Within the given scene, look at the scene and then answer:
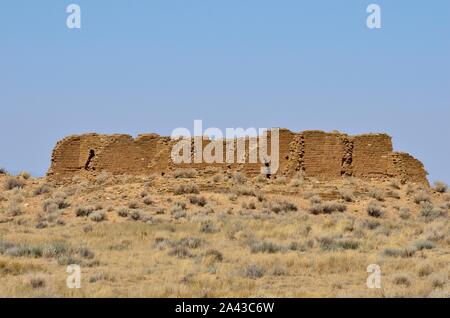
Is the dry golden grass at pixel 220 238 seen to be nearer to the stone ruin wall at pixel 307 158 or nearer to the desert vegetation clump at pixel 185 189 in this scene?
the desert vegetation clump at pixel 185 189

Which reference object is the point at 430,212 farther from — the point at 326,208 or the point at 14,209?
the point at 14,209

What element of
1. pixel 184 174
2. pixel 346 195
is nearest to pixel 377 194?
pixel 346 195

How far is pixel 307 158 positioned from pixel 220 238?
13445mm

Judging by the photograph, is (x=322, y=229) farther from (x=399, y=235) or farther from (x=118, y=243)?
(x=118, y=243)

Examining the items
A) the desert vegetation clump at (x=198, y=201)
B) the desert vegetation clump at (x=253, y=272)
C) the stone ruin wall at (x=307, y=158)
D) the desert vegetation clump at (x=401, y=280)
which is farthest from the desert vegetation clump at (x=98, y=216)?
the desert vegetation clump at (x=401, y=280)

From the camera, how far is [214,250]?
16.8m

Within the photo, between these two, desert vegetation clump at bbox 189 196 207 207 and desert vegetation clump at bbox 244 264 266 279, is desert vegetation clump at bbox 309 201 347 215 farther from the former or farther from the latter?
desert vegetation clump at bbox 244 264 266 279

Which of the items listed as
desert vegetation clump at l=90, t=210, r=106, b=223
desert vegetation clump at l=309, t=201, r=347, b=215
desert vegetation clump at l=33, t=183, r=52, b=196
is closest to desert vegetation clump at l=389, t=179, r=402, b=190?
desert vegetation clump at l=309, t=201, r=347, b=215

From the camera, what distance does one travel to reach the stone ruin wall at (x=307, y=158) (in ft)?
106

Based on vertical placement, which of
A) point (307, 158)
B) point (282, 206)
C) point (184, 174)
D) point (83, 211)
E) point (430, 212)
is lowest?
point (430, 212)

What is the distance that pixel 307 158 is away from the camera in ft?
106

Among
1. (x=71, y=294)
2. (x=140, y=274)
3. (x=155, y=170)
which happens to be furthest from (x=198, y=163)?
(x=71, y=294)

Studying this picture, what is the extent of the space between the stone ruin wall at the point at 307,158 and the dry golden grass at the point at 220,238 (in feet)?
3.17
